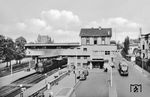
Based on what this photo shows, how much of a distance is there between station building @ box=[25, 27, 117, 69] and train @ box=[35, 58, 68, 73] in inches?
89.3

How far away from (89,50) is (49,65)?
13104 millimetres

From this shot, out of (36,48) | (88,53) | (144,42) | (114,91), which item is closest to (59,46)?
(36,48)

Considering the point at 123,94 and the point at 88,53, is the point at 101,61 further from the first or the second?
the point at 123,94

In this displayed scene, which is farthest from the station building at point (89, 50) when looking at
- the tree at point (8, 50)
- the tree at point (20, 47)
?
the tree at point (8, 50)

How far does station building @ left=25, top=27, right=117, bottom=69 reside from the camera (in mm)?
52156

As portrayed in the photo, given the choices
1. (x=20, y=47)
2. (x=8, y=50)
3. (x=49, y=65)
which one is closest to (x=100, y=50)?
(x=49, y=65)

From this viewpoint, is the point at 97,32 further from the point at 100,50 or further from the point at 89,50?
the point at 89,50

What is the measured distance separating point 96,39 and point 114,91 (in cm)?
2907

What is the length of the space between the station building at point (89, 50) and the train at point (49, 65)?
7.44 ft

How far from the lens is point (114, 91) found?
2670 centimetres

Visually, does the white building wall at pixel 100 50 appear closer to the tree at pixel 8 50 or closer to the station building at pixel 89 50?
the station building at pixel 89 50

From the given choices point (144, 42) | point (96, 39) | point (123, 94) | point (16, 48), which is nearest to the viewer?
point (123, 94)

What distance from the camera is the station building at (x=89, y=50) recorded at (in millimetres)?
52156

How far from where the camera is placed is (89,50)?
2095 inches
